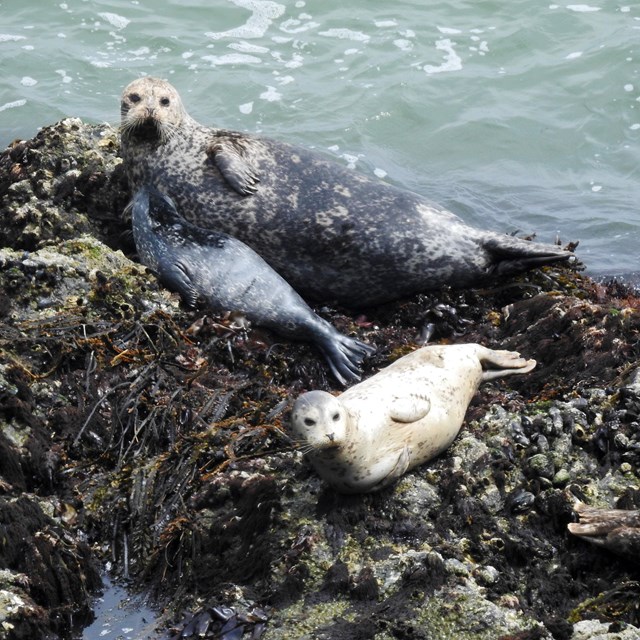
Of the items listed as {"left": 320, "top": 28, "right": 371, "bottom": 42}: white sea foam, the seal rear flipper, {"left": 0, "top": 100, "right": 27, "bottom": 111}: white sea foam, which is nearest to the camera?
the seal rear flipper

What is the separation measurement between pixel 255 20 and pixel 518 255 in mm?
7652

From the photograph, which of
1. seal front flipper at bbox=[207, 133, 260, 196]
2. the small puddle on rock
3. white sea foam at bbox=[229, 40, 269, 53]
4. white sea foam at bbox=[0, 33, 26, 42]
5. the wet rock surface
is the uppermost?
white sea foam at bbox=[0, 33, 26, 42]

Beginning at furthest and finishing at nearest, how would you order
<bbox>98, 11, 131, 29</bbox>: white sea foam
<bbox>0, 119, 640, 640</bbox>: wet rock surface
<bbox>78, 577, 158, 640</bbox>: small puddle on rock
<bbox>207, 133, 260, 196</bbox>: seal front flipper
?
<bbox>98, 11, 131, 29</bbox>: white sea foam
<bbox>207, 133, 260, 196</bbox>: seal front flipper
<bbox>78, 577, 158, 640</bbox>: small puddle on rock
<bbox>0, 119, 640, 640</bbox>: wet rock surface

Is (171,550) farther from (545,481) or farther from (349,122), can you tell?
(349,122)

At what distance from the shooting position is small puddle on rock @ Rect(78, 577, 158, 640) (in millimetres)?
4188

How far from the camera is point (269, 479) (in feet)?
15.2

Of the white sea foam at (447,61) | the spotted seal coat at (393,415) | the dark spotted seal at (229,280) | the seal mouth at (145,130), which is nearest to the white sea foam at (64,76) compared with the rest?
the white sea foam at (447,61)

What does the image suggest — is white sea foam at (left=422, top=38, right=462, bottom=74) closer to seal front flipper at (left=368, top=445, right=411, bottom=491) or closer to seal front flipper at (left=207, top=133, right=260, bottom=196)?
seal front flipper at (left=207, top=133, right=260, bottom=196)

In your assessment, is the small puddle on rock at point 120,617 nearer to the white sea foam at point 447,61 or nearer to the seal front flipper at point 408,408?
the seal front flipper at point 408,408

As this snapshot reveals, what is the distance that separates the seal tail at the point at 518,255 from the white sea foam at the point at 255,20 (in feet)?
23.4

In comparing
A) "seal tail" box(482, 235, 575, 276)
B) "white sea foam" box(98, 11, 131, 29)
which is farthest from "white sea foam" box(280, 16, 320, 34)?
"seal tail" box(482, 235, 575, 276)

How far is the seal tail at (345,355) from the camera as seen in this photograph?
6.13 metres

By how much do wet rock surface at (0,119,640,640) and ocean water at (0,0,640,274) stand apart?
3790 mm

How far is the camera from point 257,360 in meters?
6.05
